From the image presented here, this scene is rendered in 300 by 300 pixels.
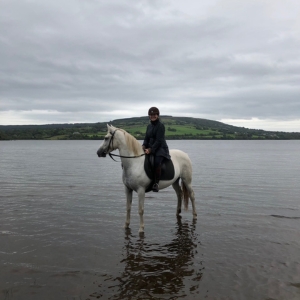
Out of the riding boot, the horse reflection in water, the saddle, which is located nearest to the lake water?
the horse reflection in water

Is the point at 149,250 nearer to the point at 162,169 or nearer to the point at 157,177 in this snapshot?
the point at 157,177

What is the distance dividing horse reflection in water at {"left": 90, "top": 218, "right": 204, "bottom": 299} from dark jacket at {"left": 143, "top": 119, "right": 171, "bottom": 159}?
2519 millimetres

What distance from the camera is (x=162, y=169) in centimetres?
932

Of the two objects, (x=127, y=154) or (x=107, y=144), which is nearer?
(x=107, y=144)

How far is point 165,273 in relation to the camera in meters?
6.34

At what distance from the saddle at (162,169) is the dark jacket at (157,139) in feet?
0.74

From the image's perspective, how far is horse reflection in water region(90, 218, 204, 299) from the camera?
218 inches

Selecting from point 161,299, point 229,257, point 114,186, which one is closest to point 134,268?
point 161,299

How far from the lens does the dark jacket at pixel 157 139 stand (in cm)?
905

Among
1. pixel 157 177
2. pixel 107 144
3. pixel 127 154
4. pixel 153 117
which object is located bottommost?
pixel 157 177

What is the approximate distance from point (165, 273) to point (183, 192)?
496 cm

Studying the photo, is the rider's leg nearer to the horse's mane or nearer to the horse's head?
the horse's mane

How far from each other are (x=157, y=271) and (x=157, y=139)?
3908mm

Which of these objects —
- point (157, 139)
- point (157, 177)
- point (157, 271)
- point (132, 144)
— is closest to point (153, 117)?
point (157, 139)
